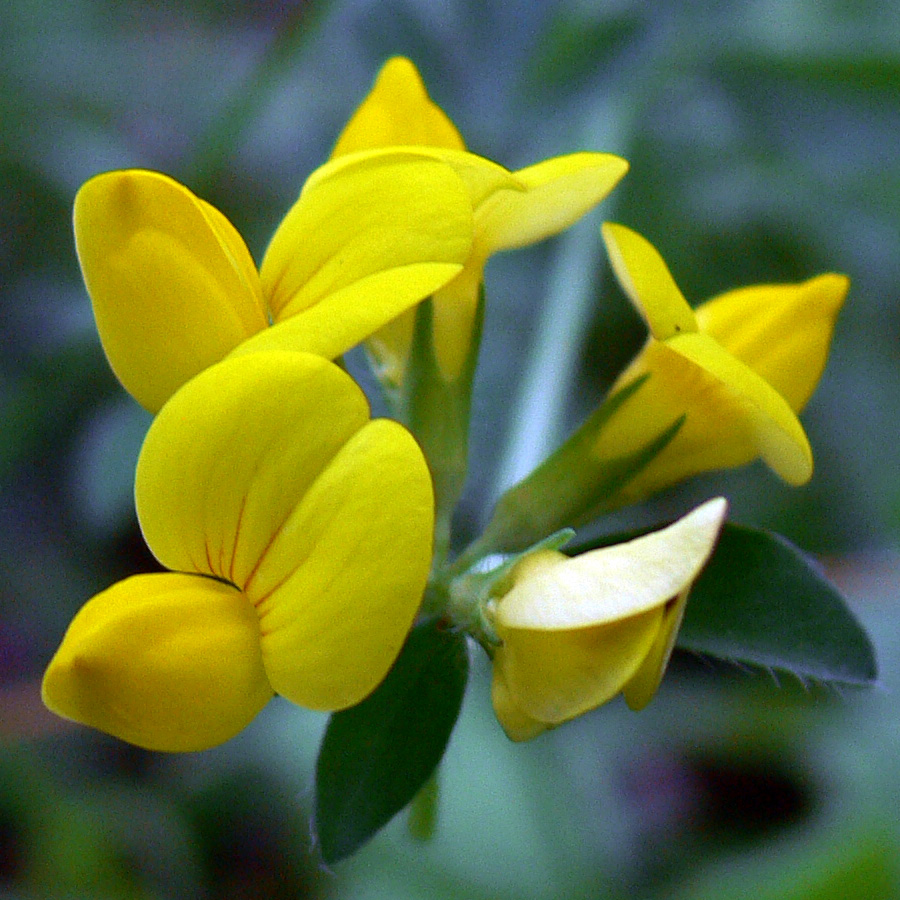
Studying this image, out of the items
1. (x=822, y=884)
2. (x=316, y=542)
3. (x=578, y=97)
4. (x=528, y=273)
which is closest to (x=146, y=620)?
(x=316, y=542)

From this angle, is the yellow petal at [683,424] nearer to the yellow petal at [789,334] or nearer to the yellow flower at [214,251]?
the yellow petal at [789,334]

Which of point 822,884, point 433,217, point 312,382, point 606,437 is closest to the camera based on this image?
point 312,382

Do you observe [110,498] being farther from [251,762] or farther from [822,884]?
[822,884]

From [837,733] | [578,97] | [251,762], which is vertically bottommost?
[251,762]

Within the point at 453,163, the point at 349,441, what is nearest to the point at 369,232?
the point at 453,163

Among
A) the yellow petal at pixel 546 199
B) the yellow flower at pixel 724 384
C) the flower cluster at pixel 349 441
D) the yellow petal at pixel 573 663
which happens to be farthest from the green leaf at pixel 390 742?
the yellow petal at pixel 546 199

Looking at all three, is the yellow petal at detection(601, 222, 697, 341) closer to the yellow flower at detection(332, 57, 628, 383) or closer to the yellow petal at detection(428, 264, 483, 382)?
the yellow flower at detection(332, 57, 628, 383)

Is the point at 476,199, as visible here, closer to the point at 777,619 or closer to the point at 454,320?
the point at 454,320
